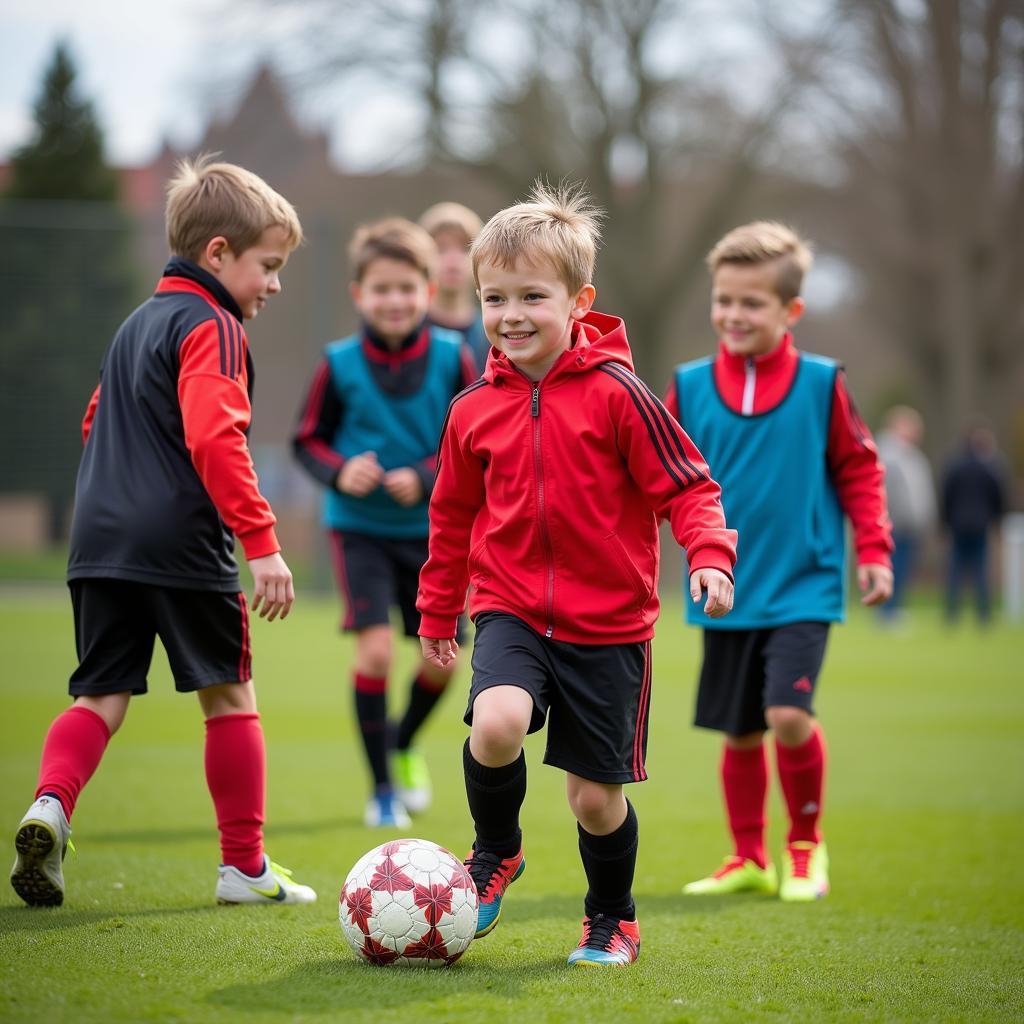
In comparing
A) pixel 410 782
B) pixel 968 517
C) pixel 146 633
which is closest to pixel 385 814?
pixel 410 782

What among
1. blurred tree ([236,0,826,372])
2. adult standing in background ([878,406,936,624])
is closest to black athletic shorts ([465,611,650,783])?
adult standing in background ([878,406,936,624])

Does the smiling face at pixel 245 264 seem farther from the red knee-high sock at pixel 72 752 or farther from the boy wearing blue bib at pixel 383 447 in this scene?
the boy wearing blue bib at pixel 383 447

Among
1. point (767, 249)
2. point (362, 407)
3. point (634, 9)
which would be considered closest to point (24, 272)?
point (634, 9)

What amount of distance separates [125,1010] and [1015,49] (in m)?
25.2

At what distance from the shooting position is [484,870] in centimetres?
369

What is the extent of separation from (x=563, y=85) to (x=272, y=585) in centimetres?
A: 2296

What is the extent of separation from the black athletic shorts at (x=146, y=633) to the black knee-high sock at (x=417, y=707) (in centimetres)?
205

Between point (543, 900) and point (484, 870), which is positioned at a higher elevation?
point (484, 870)

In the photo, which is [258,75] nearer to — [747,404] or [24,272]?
[24,272]

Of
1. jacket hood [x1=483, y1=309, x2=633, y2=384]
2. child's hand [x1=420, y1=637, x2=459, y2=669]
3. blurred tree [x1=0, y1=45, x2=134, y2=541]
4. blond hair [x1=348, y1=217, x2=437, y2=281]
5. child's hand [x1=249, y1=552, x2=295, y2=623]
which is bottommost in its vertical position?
child's hand [x1=420, y1=637, x2=459, y2=669]

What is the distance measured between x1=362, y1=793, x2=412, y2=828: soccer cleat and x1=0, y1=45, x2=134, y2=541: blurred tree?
1209cm

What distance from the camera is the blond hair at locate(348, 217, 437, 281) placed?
5.87 m

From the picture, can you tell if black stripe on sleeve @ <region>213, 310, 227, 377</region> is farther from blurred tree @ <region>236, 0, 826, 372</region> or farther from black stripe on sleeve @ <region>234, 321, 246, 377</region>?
blurred tree @ <region>236, 0, 826, 372</region>

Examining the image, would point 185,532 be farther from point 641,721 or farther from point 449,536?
point 641,721
